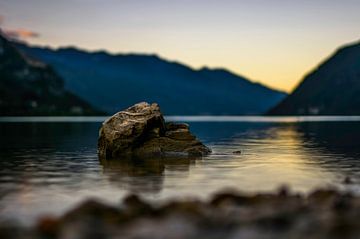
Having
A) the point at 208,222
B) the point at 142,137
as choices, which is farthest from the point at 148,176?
the point at 208,222

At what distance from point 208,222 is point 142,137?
140ft

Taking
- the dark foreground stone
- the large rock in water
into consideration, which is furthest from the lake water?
the dark foreground stone

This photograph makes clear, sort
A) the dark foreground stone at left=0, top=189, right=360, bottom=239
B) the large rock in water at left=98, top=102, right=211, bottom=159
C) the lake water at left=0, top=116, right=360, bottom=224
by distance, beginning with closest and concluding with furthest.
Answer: the dark foreground stone at left=0, top=189, right=360, bottom=239 → the lake water at left=0, top=116, right=360, bottom=224 → the large rock in water at left=98, top=102, right=211, bottom=159

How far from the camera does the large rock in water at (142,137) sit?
5894cm

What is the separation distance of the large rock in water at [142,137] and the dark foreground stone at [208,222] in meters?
36.2

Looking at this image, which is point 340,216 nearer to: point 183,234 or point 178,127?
point 183,234

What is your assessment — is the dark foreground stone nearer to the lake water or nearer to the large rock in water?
the lake water

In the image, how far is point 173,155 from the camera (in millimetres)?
59844

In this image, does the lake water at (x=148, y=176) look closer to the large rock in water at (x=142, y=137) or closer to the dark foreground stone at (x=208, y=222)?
the large rock in water at (x=142, y=137)

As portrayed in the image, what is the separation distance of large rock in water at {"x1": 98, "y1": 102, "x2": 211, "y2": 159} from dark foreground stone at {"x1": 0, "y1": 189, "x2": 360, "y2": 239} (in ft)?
119

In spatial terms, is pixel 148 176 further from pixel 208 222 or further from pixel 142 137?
pixel 208 222

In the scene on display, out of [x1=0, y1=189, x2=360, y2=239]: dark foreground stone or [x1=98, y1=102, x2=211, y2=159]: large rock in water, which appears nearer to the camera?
[x1=0, y1=189, x2=360, y2=239]: dark foreground stone

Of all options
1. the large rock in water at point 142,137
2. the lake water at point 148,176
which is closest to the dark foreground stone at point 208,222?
the lake water at point 148,176

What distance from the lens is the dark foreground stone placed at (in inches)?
682
